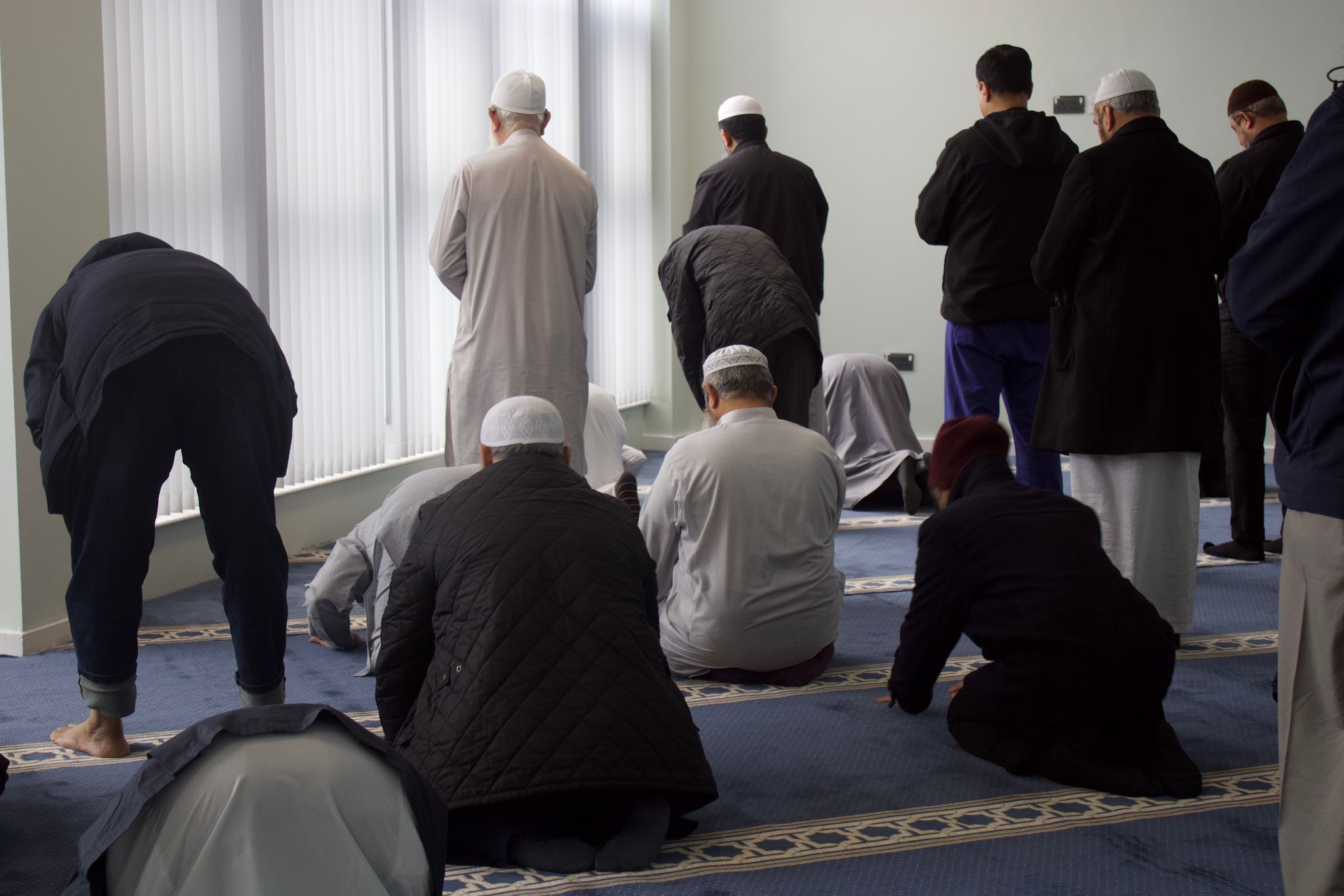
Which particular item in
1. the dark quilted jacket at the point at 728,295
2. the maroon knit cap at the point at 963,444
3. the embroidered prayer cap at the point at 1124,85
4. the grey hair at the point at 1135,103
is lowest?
the maroon knit cap at the point at 963,444

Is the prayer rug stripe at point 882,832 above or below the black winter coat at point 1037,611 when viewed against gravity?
below

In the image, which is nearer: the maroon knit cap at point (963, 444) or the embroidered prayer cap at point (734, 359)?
the maroon knit cap at point (963, 444)

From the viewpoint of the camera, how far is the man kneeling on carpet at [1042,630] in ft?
8.46

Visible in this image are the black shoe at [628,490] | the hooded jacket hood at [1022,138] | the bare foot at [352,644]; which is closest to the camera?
the bare foot at [352,644]

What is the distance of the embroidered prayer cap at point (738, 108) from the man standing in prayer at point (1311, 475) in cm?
317

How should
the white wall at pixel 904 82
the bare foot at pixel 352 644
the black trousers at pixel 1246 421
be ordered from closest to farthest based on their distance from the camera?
the bare foot at pixel 352 644 → the black trousers at pixel 1246 421 → the white wall at pixel 904 82

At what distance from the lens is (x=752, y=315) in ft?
13.4

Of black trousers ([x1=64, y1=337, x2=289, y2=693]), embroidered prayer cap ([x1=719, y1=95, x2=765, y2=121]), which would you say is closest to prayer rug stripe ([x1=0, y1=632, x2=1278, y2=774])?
black trousers ([x1=64, y1=337, x2=289, y2=693])

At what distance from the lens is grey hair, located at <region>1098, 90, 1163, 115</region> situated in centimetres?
339

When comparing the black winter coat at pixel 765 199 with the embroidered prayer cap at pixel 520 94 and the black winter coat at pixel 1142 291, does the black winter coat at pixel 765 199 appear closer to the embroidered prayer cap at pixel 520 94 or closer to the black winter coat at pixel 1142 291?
the embroidered prayer cap at pixel 520 94

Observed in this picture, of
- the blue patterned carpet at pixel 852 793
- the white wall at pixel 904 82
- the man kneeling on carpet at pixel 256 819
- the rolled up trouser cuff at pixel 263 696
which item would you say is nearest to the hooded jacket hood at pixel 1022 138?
the blue patterned carpet at pixel 852 793

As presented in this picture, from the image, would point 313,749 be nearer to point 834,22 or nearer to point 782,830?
point 782,830

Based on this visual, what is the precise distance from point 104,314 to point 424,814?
1.77 m

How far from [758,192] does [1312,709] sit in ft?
10.9
